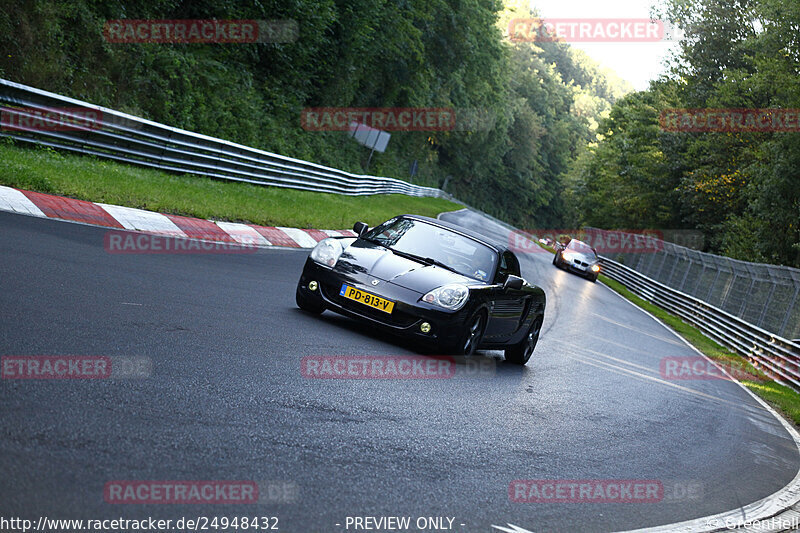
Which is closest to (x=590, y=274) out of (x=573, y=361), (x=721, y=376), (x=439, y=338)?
(x=721, y=376)

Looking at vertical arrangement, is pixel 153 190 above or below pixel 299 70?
below

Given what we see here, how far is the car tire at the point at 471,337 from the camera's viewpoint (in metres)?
8.98

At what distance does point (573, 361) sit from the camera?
40.1 ft

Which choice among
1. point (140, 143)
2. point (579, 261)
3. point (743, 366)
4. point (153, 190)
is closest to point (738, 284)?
point (743, 366)

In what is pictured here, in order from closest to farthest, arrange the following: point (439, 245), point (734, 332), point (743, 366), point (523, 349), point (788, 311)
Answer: point (439, 245) → point (523, 349) → point (743, 366) → point (788, 311) → point (734, 332)

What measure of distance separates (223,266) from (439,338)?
397 cm

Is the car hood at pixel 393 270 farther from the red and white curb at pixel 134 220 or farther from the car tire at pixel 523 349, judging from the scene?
the red and white curb at pixel 134 220

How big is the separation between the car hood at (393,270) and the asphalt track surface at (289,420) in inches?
25.4

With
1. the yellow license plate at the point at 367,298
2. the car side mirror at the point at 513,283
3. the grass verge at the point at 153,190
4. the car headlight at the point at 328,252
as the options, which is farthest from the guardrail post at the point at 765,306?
the yellow license plate at the point at 367,298

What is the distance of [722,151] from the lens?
41062 millimetres

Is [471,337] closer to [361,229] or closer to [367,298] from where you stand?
[367,298]

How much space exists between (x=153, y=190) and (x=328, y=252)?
6.87 m

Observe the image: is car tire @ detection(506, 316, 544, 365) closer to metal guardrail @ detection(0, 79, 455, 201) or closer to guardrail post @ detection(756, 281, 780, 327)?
metal guardrail @ detection(0, 79, 455, 201)

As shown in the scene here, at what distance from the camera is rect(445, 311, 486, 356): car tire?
8977 millimetres
